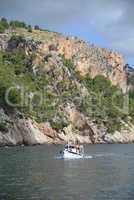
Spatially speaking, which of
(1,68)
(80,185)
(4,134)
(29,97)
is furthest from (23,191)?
(1,68)

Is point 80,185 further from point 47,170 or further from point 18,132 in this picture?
point 18,132

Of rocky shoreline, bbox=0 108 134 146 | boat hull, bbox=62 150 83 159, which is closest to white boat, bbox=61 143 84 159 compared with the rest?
boat hull, bbox=62 150 83 159

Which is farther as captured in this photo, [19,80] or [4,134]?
[19,80]

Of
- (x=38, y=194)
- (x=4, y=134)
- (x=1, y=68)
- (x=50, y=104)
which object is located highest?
(x=1, y=68)

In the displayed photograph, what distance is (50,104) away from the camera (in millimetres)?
197750

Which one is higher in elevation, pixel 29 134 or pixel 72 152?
pixel 29 134

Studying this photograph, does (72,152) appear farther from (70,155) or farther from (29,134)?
(29,134)

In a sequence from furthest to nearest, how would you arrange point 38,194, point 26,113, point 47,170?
A: point 26,113
point 47,170
point 38,194

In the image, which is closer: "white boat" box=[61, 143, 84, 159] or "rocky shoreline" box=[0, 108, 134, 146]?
"white boat" box=[61, 143, 84, 159]

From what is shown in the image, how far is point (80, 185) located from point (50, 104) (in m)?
129

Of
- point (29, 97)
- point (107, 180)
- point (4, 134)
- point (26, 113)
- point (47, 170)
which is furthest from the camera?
point (29, 97)

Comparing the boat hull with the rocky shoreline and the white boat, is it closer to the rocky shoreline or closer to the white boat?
the white boat

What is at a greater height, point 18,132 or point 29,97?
point 29,97

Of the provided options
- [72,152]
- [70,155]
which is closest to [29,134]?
[72,152]
